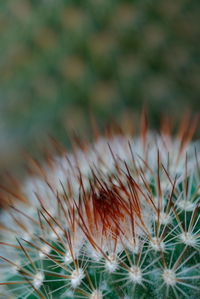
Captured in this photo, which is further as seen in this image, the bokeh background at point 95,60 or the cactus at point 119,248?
the bokeh background at point 95,60

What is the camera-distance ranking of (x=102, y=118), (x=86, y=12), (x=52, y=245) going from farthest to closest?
(x=102, y=118)
(x=86, y=12)
(x=52, y=245)

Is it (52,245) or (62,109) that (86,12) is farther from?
(52,245)

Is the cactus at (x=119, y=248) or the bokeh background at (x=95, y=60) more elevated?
the bokeh background at (x=95, y=60)

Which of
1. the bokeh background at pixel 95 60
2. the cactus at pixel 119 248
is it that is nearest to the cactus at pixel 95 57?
the bokeh background at pixel 95 60

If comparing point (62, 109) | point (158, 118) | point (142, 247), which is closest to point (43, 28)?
point (62, 109)

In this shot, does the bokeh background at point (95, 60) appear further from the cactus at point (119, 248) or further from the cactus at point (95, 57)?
the cactus at point (119, 248)

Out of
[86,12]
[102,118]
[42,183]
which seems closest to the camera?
[42,183]

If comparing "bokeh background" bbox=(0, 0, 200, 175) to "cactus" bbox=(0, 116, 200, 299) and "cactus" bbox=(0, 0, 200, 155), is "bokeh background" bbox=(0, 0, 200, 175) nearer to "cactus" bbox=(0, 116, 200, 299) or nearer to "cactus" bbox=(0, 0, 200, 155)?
"cactus" bbox=(0, 0, 200, 155)

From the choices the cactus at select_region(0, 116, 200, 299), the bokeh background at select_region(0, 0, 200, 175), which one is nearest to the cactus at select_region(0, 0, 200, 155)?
the bokeh background at select_region(0, 0, 200, 175)
